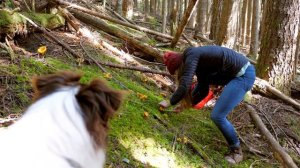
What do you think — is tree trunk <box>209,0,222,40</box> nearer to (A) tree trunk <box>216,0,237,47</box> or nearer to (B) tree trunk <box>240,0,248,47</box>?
(A) tree trunk <box>216,0,237,47</box>

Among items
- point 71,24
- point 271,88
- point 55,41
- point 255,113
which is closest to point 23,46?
point 55,41

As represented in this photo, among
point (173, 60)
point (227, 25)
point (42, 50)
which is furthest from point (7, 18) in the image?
point (227, 25)

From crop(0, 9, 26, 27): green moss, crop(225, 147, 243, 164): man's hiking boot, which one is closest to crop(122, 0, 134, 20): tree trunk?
crop(0, 9, 26, 27): green moss

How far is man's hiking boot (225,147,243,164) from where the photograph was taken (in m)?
6.12

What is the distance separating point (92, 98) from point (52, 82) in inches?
13.4

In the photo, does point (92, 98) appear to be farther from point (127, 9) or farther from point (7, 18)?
point (127, 9)

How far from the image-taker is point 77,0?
1316 centimetres

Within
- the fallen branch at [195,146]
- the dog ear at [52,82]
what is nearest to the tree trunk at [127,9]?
the fallen branch at [195,146]

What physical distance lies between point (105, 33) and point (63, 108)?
741 cm

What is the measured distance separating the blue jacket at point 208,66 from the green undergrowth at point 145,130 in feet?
1.88

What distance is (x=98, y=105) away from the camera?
94.7 inches

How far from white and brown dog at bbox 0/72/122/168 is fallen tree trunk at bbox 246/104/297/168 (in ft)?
11.9

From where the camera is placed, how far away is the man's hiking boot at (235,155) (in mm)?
6125

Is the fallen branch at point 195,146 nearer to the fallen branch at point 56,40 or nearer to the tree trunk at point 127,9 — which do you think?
the fallen branch at point 56,40
